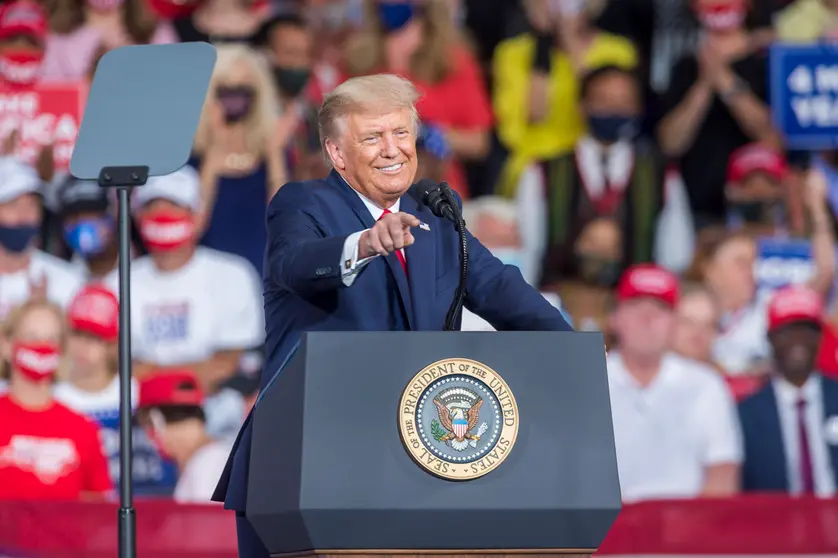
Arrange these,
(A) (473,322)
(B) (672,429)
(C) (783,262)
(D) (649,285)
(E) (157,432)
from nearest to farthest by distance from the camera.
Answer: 1. (A) (473,322)
2. (E) (157,432)
3. (B) (672,429)
4. (D) (649,285)
5. (C) (783,262)

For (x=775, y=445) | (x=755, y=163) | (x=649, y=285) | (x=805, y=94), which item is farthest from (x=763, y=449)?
(x=805, y=94)

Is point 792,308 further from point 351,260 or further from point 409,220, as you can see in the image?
point 409,220

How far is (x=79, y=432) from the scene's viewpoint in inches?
222

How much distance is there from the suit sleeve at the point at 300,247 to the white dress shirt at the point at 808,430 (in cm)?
373

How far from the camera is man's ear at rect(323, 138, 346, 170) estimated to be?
2.66 meters

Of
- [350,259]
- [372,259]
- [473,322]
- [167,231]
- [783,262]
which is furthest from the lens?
[783,262]

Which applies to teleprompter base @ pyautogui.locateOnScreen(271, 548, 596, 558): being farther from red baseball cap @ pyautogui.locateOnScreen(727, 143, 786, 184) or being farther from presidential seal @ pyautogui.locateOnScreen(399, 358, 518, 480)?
red baseball cap @ pyautogui.locateOnScreen(727, 143, 786, 184)

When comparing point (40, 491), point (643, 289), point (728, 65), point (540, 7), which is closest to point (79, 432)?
point (40, 491)

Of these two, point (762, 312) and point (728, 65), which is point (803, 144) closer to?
point (728, 65)

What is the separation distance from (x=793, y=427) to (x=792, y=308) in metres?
0.51

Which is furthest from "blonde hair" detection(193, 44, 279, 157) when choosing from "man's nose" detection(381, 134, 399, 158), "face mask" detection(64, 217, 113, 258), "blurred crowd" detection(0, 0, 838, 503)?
"man's nose" detection(381, 134, 399, 158)

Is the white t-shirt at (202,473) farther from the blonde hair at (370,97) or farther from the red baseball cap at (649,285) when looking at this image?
the blonde hair at (370,97)

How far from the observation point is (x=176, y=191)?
637 centimetres

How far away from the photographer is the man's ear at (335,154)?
2.66 m
